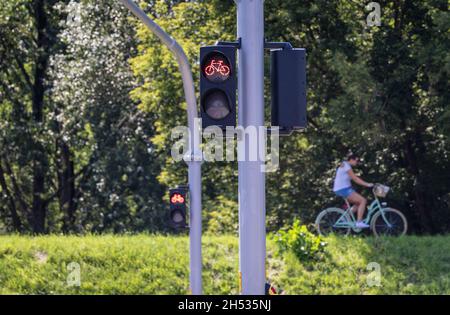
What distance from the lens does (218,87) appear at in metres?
8.25

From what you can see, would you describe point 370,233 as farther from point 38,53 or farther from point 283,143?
point 38,53

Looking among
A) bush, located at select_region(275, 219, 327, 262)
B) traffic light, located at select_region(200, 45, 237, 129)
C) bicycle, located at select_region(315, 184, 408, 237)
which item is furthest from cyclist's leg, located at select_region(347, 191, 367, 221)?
traffic light, located at select_region(200, 45, 237, 129)

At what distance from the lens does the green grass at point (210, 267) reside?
655 inches

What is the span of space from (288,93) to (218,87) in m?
0.64

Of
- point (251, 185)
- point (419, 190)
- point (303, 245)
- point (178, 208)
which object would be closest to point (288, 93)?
point (251, 185)

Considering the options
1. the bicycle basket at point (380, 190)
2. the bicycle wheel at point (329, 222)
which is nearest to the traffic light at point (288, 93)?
the bicycle basket at point (380, 190)

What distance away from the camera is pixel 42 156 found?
109 feet

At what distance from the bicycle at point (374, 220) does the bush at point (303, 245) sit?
1495 millimetres

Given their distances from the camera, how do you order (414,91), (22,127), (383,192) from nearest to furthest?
(383,192) → (414,91) → (22,127)

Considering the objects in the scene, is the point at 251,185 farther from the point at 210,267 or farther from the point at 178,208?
the point at 210,267

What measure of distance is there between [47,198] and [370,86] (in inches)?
668

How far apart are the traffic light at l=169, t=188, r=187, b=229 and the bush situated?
3.65 meters

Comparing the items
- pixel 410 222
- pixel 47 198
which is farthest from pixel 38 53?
pixel 410 222

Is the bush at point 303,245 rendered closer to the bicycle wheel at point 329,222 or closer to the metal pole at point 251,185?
the bicycle wheel at point 329,222
